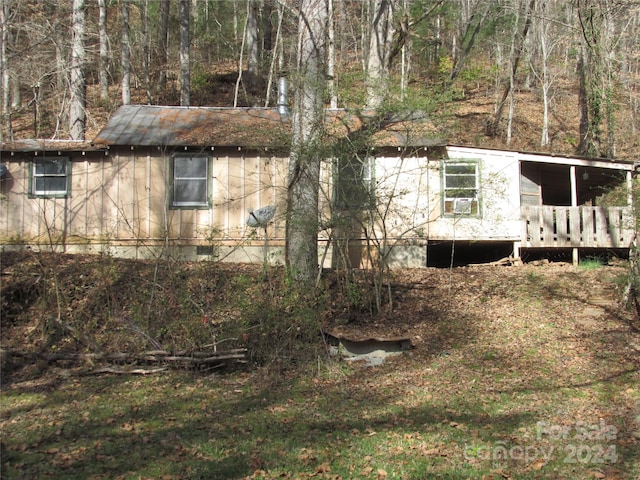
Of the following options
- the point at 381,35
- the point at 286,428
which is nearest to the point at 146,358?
the point at 286,428

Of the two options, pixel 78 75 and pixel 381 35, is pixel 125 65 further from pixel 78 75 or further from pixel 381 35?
pixel 381 35

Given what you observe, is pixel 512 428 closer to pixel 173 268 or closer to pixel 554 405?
pixel 554 405

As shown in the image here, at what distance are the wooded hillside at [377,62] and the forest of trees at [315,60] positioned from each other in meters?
0.11

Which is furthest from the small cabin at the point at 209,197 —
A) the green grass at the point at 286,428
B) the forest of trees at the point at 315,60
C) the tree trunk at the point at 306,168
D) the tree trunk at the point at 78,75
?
the green grass at the point at 286,428

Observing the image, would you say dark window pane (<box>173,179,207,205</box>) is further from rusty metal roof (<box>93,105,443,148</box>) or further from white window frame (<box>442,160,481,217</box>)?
white window frame (<box>442,160,481,217</box>)

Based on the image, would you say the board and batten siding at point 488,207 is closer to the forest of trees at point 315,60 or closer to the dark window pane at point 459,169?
the dark window pane at point 459,169

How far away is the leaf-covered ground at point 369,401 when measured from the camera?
5.23 meters

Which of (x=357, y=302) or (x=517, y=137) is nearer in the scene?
(x=357, y=302)

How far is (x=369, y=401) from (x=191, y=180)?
8342mm

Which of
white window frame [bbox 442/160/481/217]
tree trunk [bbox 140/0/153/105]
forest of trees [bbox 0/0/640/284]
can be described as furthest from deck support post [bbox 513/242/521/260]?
tree trunk [bbox 140/0/153/105]

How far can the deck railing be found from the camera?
44.1 feet

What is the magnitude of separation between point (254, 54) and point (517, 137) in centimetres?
1303

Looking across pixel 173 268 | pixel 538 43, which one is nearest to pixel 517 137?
pixel 538 43

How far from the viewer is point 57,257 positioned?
10.5 m
